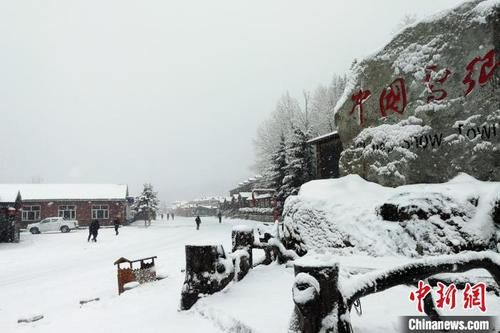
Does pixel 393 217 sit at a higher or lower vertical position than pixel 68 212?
higher

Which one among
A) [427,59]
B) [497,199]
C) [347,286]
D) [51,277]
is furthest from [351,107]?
[51,277]

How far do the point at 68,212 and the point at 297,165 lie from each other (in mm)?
27905

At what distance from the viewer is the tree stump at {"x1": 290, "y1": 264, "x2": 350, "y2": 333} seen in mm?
3053

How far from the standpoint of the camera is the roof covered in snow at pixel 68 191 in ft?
122

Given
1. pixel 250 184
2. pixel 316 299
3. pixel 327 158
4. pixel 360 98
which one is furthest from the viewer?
pixel 250 184

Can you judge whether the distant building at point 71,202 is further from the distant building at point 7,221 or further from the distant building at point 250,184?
the distant building at point 250,184

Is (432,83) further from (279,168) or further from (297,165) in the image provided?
(279,168)

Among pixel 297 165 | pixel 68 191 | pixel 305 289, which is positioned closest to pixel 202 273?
pixel 305 289

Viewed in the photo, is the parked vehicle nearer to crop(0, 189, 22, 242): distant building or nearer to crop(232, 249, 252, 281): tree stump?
crop(0, 189, 22, 242): distant building

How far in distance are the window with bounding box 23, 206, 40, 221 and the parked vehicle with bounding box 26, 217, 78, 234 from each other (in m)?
7.37

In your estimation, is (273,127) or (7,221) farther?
(273,127)

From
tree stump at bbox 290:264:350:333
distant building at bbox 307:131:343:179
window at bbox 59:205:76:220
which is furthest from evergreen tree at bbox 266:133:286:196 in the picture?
window at bbox 59:205:76:220

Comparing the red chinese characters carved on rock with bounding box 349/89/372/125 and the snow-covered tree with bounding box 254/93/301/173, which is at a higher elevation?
the snow-covered tree with bounding box 254/93/301/173

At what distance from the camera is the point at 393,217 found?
6.14 m
